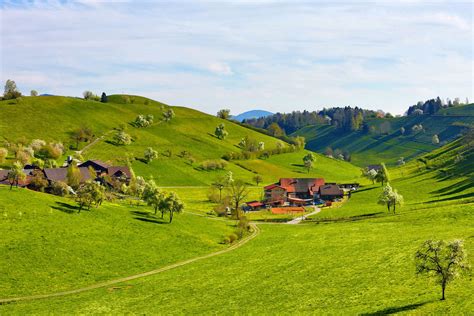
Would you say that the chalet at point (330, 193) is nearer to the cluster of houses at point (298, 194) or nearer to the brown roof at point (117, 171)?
the cluster of houses at point (298, 194)

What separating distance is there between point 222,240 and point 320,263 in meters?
35.0

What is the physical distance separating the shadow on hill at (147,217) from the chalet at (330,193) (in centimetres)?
9043

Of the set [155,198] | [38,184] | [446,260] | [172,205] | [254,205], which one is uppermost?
[38,184]

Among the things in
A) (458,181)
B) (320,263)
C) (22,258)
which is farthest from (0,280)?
(458,181)

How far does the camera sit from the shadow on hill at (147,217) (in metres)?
96.9

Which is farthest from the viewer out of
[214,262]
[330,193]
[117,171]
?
[330,193]

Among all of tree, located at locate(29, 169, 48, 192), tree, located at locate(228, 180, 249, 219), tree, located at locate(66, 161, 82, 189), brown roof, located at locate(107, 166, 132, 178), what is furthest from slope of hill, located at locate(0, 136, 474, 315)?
brown roof, located at locate(107, 166, 132, 178)

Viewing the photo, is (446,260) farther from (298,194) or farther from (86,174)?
(298,194)

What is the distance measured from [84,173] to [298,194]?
296 feet

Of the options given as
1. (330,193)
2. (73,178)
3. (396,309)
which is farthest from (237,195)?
(396,309)

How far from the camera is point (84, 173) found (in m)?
140

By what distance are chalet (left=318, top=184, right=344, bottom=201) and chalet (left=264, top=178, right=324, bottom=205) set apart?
522cm

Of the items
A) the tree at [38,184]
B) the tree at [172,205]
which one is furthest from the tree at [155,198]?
the tree at [38,184]

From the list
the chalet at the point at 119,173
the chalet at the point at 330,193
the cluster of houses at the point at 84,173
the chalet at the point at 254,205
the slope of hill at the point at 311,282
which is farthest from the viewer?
the chalet at the point at 330,193
